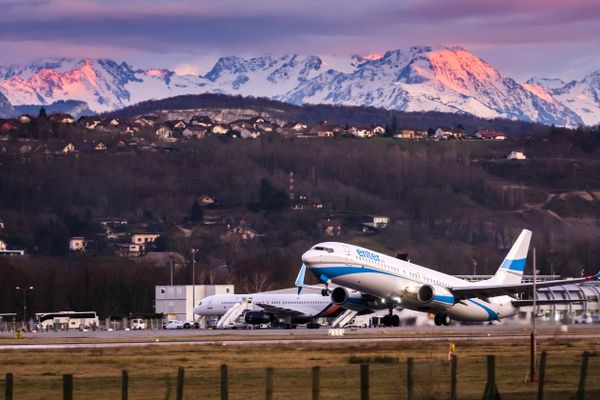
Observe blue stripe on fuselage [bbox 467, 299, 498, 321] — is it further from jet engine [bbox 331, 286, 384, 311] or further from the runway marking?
the runway marking

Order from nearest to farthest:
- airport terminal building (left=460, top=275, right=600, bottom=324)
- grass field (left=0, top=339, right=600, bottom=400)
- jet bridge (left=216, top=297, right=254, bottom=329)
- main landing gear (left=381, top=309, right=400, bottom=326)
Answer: grass field (left=0, top=339, right=600, bottom=400)
main landing gear (left=381, top=309, right=400, bottom=326)
airport terminal building (left=460, top=275, right=600, bottom=324)
jet bridge (left=216, top=297, right=254, bottom=329)

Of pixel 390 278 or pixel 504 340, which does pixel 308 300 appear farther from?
pixel 504 340

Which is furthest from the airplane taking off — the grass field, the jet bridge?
the jet bridge

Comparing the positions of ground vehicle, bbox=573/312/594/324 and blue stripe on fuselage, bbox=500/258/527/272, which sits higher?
blue stripe on fuselage, bbox=500/258/527/272

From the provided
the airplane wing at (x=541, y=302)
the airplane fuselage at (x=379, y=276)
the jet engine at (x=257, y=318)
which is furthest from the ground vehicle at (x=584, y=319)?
the jet engine at (x=257, y=318)

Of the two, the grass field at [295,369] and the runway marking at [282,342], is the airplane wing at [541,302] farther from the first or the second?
the grass field at [295,369]

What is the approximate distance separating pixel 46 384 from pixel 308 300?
108663mm

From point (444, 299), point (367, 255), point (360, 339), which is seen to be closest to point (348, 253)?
point (367, 255)

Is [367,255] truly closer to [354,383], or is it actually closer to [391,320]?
[391,320]

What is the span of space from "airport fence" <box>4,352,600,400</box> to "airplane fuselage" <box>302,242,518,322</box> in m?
41.4

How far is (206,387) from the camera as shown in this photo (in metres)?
59.7

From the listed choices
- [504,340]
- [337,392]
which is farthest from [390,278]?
[337,392]

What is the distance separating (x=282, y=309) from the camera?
168 metres

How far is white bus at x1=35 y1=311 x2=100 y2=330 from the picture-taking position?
180 metres
